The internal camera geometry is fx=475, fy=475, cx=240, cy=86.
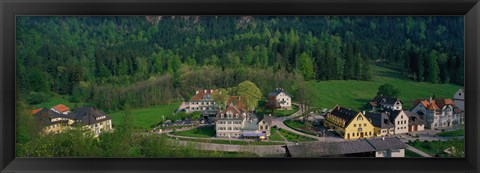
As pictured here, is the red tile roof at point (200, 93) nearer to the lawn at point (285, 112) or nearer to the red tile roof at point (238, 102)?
the red tile roof at point (238, 102)

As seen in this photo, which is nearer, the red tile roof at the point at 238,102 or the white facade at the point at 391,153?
the white facade at the point at 391,153

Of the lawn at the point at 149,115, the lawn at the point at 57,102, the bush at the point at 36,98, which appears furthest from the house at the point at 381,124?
the bush at the point at 36,98

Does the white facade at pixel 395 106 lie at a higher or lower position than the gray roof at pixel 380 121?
higher

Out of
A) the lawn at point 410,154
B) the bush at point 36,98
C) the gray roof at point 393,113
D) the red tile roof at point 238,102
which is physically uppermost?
the bush at point 36,98

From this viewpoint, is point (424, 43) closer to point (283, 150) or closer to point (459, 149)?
point (459, 149)

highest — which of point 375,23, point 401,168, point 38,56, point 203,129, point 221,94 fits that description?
point 375,23
